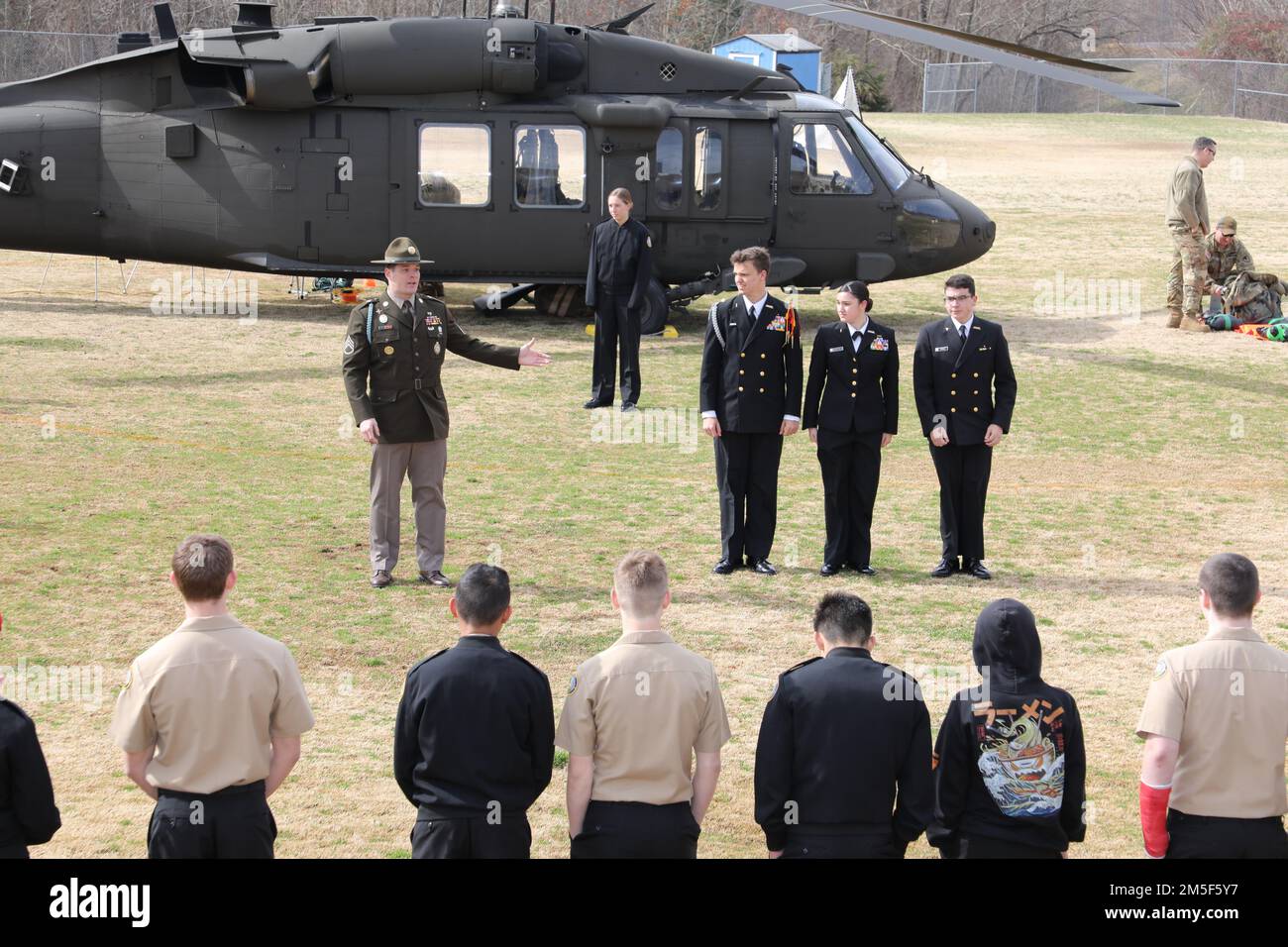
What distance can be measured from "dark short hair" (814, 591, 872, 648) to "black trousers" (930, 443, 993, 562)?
457 cm

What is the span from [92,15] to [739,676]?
46872 millimetres

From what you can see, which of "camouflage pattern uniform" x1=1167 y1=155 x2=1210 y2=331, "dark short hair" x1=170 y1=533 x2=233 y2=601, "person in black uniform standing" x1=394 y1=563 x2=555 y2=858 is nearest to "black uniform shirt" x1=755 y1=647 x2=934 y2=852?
"person in black uniform standing" x1=394 y1=563 x2=555 y2=858

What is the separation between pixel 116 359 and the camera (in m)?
15.5

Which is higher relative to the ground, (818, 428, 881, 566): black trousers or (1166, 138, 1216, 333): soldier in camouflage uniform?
(1166, 138, 1216, 333): soldier in camouflage uniform

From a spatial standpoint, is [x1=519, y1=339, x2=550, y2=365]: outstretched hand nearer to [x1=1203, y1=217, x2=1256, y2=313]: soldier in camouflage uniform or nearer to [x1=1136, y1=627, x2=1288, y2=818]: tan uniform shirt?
[x1=1136, y1=627, x2=1288, y2=818]: tan uniform shirt

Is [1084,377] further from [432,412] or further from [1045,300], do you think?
[432,412]

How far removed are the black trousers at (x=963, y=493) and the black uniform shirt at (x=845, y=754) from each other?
15.4 feet

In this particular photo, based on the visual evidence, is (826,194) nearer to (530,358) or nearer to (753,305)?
(753,305)

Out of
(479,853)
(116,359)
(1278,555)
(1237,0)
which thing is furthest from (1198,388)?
(1237,0)

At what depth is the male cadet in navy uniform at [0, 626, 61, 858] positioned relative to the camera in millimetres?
4375

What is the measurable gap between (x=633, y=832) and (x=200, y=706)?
4.60ft

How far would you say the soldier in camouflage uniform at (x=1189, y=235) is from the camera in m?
17.6

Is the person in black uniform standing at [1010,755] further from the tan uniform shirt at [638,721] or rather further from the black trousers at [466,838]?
the black trousers at [466,838]

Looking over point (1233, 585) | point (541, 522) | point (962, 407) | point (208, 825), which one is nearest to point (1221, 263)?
point (962, 407)
